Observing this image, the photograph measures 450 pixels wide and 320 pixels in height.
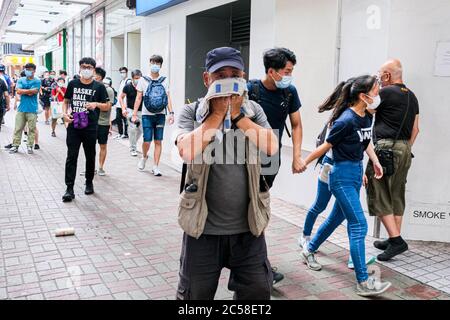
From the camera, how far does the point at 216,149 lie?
2381 mm

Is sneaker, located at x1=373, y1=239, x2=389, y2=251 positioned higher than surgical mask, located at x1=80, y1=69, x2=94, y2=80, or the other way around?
surgical mask, located at x1=80, y1=69, x2=94, y2=80

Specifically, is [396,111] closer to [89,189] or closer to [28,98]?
[89,189]

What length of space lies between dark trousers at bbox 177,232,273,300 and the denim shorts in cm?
550

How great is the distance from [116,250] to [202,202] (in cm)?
245

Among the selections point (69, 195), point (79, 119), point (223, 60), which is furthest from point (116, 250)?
point (223, 60)

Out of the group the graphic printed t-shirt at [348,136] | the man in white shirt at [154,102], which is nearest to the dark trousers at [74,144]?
the man in white shirt at [154,102]

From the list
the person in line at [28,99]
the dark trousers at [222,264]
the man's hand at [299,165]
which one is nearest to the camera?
the dark trousers at [222,264]

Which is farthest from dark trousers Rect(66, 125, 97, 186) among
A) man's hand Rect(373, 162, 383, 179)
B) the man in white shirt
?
man's hand Rect(373, 162, 383, 179)

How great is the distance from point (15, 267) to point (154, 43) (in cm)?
752

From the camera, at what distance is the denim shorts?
7.80 m

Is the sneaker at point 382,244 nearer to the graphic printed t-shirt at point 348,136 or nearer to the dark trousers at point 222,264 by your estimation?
the graphic printed t-shirt at point 348,136

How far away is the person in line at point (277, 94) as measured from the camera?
140 inches

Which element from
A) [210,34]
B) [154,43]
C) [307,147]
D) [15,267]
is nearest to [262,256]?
[15,267]

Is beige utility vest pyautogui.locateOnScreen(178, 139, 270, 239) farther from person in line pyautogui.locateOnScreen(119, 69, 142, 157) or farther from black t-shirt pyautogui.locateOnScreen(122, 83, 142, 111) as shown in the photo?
black t-shirt pyautogui.locateOnScreen(122, 83, 142, 111)
